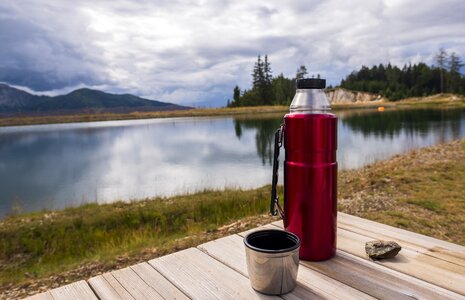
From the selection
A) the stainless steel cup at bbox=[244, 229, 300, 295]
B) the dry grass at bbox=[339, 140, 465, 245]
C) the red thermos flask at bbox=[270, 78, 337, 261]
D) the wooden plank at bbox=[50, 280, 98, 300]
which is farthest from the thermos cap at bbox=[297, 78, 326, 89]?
the dry grass at bbox=[339, 140, 465, 245]

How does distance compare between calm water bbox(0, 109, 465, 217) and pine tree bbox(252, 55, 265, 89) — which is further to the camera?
pine tree bbox(252, 55, 265, 89)

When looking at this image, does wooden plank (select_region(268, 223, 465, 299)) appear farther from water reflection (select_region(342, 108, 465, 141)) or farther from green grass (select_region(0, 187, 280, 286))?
water reflection (select_region(342, 108, 465, 141))

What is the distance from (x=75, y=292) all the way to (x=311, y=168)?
1.12 metres

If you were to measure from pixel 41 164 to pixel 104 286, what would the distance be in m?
21.0

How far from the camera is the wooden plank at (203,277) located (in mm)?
1290

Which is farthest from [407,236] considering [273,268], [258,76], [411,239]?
[258,76]

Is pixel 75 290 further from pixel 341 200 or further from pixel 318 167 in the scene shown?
pixel 341 200

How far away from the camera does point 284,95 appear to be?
81562 millimetres

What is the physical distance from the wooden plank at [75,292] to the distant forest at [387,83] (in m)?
73.0

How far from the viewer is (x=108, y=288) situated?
138 cm

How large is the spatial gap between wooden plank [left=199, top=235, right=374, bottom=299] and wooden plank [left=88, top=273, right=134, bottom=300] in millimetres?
455

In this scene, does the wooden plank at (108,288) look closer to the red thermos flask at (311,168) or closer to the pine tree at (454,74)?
the red thermos flask at (311,168)

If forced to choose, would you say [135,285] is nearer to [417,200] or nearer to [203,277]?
[203,277]

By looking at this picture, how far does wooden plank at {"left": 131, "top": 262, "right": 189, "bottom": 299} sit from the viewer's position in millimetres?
1305
